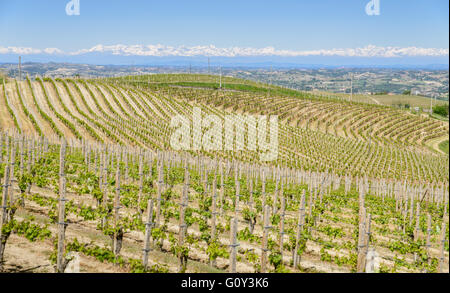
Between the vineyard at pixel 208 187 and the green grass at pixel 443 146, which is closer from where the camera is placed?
the vineyard at pixel 208 187

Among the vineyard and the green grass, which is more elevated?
the vineyard

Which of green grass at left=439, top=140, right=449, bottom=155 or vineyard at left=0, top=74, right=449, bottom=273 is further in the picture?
green grass at left=439, top=140, right=449, bottom=155

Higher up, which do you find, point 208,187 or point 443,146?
point 208,187

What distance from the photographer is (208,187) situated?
1747 centimetres

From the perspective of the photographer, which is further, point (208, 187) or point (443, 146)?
point (443, 146)

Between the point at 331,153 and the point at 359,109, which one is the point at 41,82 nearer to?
the point at 331,153

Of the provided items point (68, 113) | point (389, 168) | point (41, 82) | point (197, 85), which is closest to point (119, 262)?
point (389, 168)

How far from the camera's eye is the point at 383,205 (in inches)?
701

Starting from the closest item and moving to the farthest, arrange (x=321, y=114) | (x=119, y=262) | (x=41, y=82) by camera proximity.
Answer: (x=119, y=262) → (x=41, y=82) → (x=321, y=114)

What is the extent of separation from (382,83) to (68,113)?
164 meters

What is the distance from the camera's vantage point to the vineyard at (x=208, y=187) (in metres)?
9.07

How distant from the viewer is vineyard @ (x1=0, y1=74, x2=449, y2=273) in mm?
9070

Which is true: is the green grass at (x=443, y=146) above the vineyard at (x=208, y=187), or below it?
below

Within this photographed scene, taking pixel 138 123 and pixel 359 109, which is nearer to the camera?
pixel 138 123
